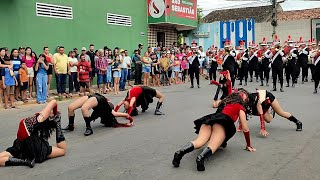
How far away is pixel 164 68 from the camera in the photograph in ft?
60.3

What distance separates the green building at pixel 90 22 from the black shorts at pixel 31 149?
9.23 m

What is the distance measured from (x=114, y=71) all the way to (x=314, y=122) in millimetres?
8614

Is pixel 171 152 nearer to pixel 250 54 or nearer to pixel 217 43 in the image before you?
pixel 250 54

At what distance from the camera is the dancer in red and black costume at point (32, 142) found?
5.84 meters

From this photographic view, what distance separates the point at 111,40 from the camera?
19.2 metres

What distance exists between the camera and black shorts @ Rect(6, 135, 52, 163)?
5.86 meters

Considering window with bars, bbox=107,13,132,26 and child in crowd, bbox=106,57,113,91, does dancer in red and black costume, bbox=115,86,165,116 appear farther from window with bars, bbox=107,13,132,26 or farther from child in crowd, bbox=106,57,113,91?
window with bars, bbox=107,13,132,26

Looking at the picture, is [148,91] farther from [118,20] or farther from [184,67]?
[118,20]

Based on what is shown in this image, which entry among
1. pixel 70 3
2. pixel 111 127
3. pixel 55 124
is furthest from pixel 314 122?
pixel 70 3

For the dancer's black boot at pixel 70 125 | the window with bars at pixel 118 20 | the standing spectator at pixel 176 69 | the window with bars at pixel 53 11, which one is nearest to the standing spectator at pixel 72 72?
the window with bars at pixel 53 11

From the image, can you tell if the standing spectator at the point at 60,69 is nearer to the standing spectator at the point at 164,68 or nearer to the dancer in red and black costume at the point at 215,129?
the standing spectator at the point at 164,68

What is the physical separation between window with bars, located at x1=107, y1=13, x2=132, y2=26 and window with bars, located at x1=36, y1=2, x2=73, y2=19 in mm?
2668

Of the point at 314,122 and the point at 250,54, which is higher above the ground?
the point at 250,54

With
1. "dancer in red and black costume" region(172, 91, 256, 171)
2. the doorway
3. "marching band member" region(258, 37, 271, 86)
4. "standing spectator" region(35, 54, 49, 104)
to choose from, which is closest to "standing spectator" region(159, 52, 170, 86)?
"marching band member" region(258, 37, 271, 86)
